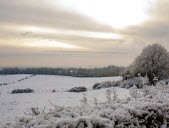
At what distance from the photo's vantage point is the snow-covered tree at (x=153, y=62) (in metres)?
45.8

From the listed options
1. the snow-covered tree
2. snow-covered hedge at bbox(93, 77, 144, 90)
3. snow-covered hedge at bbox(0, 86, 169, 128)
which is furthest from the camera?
the snow-covered tree

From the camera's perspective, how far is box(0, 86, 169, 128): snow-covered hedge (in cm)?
463

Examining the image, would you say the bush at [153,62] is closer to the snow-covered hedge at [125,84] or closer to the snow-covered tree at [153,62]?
the snow-covered tree at [153,62]

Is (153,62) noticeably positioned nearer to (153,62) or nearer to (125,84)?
(153,62)

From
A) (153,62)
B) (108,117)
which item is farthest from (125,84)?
(108,117)

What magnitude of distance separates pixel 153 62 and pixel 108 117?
42458mm

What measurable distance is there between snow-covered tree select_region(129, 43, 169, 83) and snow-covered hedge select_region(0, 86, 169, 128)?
3931cm

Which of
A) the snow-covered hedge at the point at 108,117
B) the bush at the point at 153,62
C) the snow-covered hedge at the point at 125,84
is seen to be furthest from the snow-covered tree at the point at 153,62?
the snow-covered hedge at the point at 108,117

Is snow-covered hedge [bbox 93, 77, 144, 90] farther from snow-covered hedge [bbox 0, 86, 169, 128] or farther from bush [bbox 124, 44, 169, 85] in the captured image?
snow-covered hedge [bbox 0, 86, 169, 128]

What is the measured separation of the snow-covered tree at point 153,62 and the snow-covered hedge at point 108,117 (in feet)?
129

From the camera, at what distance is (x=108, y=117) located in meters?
5.21

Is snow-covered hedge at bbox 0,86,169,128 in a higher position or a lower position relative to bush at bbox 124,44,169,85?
lower

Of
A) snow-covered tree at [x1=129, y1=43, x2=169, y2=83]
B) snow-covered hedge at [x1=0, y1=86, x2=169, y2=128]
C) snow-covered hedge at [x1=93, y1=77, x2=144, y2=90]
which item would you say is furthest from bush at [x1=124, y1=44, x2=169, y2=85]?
snow-covered hedge at [x1=0, y1=86, x2=169, y2=128]

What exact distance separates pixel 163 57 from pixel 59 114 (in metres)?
43.2
